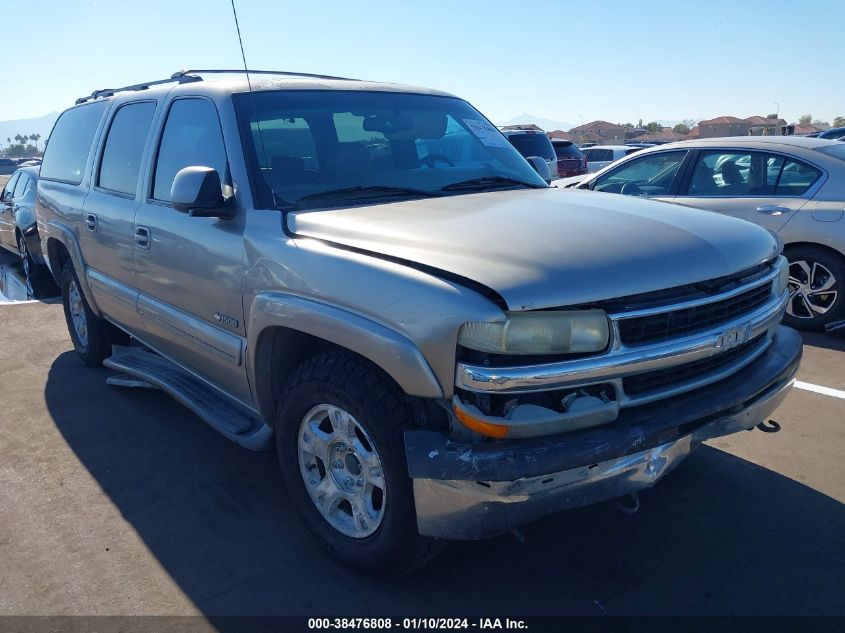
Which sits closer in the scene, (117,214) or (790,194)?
(117,214)

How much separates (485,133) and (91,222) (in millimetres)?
2633

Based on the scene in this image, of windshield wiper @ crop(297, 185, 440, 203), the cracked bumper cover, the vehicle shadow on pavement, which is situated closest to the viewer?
the cracked bumper cover

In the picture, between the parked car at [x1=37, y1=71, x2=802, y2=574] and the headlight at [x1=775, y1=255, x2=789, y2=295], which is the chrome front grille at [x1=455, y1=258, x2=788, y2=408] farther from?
the headlight at [x1=775, y1=255, x2=789, y2=295]

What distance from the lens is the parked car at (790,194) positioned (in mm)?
5613

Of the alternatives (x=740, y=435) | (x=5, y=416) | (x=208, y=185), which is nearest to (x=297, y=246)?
(x=208, y=185)

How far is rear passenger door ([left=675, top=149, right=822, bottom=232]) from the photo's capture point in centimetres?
579

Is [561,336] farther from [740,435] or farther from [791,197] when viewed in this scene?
[791,197]

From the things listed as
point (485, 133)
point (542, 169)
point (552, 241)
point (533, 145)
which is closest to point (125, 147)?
point (485, 133)

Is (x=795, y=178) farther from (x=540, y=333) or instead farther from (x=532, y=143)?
(x=532, y=143)

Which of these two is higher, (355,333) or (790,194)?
(355,333)

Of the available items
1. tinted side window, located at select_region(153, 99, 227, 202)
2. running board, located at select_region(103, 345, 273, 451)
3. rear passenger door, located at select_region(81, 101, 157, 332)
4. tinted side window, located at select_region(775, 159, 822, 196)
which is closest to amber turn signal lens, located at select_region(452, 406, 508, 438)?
running board, located at select_region(103, 345, 273, 451)

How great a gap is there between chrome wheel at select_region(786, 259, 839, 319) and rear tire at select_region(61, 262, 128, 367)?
213 inches

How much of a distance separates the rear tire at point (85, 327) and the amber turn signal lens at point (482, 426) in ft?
12.7

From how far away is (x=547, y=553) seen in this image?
296cm
